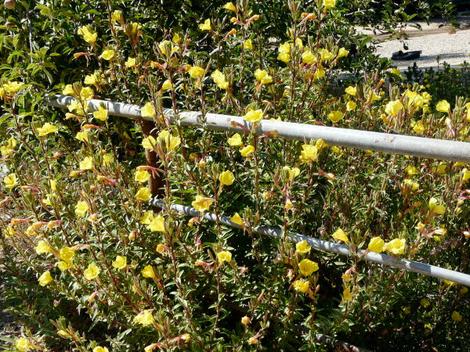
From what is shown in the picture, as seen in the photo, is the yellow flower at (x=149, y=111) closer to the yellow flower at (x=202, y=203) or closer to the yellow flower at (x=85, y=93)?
the yellow flower at (x=85, y=93)

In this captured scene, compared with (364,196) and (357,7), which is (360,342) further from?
(357,7)

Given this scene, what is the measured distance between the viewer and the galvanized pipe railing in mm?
1802

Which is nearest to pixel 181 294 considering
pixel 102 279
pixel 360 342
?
pixel 102 279

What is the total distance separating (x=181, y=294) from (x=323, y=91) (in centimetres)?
119

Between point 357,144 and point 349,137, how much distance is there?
39mm

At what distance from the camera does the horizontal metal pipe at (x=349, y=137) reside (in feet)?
5.84

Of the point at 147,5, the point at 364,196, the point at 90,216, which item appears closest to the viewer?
the point at 90,216

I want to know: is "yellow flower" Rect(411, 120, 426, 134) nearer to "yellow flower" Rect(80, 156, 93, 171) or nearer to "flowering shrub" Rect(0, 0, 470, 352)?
"flowering shrub" Rect(0, 0, 470, 352)

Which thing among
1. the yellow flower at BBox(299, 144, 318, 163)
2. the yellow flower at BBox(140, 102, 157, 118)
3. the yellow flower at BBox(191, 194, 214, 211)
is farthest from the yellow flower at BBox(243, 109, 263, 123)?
the yellow flower at BBox(140, 102, 157, 118)

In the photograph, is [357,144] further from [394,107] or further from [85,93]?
[85,93]

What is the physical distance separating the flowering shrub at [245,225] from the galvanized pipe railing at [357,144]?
42 millimetres

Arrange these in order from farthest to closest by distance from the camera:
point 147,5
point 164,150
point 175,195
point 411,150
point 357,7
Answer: point 357,7 → point 147,5 → point 175,195 → point 164,150 → point 411,150

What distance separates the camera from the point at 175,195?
2.70m

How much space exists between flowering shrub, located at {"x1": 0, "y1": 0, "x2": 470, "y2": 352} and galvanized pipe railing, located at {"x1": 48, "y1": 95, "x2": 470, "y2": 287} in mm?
42
